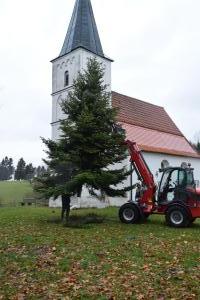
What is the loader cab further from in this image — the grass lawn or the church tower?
the church tower

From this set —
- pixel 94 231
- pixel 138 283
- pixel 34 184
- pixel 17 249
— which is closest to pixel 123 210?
pixel 94 231

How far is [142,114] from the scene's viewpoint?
128 ft

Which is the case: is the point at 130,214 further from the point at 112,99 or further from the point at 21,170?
the point at 21,170

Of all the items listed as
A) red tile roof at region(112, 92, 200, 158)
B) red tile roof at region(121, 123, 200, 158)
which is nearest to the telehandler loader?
red tile roof at region(121, 123, 200, 158)

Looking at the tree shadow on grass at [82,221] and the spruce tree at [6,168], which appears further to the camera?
the spruce tree at [6,168]

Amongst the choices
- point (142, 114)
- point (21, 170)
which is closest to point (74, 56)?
point (142, 114)

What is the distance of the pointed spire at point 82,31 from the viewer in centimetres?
3497

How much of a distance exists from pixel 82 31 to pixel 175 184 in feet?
71.7

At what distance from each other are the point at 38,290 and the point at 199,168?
33.1m

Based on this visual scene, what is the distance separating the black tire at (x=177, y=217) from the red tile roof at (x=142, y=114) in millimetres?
17792

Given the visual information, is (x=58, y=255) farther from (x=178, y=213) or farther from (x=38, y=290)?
(x=178, y=213)

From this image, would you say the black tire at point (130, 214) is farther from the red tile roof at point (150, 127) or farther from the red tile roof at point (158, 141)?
the red tile roof at point (150, 127)

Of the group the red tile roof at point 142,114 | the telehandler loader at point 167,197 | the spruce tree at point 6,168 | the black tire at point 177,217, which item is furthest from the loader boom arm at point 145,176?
the spruce tree at point 6,168

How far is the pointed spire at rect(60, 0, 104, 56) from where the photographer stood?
3497 cm
